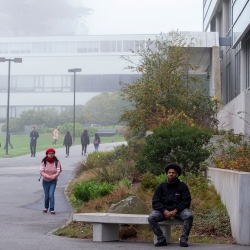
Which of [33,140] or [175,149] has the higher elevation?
[33,140]

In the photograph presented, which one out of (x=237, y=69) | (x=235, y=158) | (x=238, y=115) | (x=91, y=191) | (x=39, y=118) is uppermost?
(x=39, y=118)

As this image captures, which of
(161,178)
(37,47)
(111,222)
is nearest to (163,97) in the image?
(161,178)

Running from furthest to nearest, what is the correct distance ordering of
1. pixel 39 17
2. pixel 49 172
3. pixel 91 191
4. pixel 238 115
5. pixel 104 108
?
pixel 39 17
pixel 104 108
pixel 238 115
pixel 49 172
pixel 91 191

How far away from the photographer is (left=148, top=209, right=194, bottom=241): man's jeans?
33.1ft

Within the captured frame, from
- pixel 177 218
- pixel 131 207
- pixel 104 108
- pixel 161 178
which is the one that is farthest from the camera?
pixel 104 108

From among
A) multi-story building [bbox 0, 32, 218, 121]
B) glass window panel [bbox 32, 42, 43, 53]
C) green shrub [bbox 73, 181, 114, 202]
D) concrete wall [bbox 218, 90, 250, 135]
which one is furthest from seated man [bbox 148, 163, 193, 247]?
glass window panel [bbox 32, 42, 43, 53]

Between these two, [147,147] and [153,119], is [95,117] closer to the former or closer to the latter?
[153,119]

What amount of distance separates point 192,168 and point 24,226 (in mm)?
5452

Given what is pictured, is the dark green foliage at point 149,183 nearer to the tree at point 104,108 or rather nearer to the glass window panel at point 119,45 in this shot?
the tree at point 104,108

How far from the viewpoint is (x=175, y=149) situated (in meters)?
17.0

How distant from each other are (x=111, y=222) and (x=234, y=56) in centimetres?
2498

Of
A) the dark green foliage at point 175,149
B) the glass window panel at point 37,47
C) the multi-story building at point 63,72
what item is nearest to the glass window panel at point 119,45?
the multi-story building at point 63,72

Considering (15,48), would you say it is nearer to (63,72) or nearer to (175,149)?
(63,72)

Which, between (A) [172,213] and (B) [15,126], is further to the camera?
(B) [15,126]
